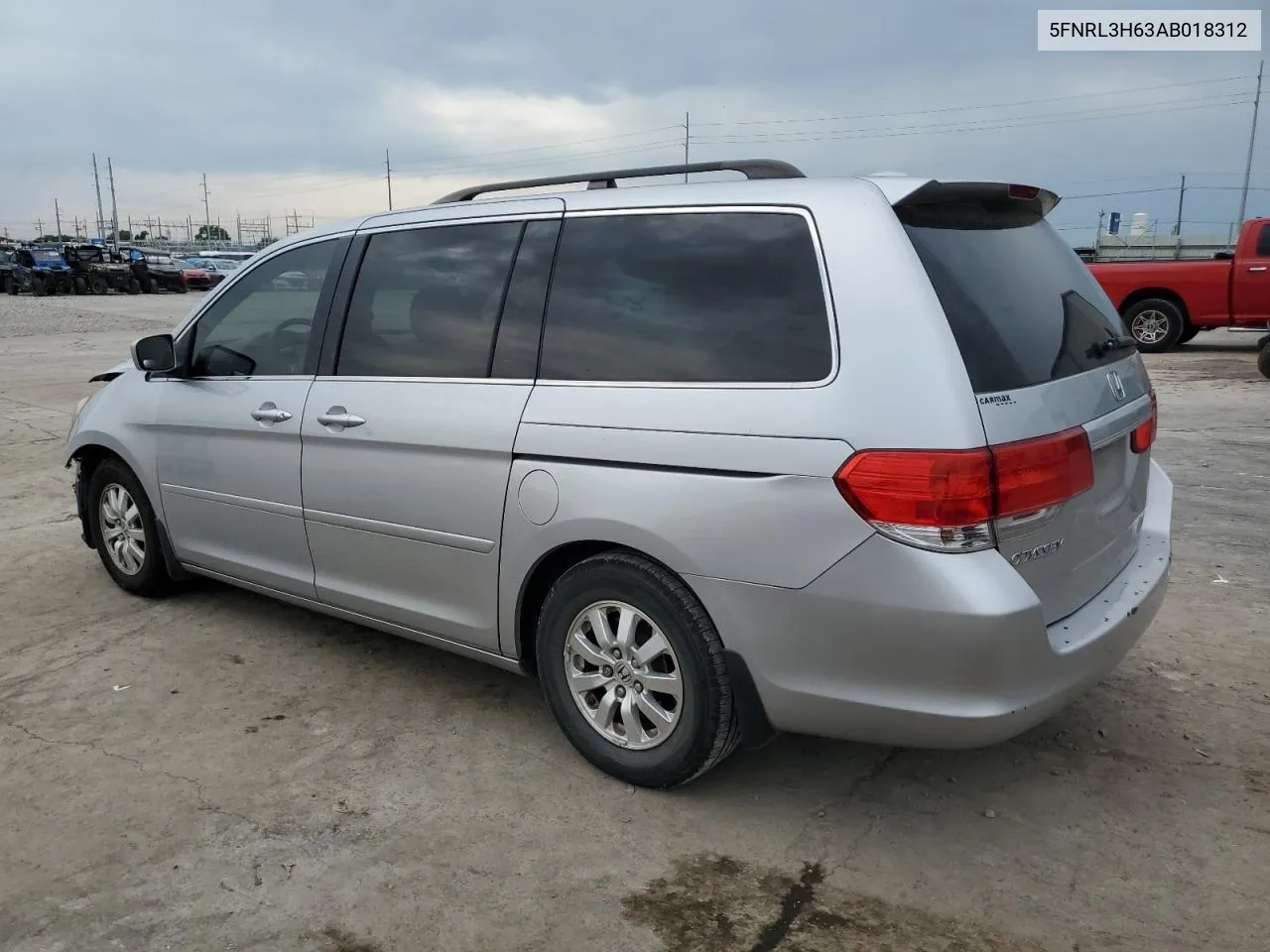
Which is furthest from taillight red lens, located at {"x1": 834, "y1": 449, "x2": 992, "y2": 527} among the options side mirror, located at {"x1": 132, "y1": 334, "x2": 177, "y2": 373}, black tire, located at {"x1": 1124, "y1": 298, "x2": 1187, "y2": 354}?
black tire, located at {"x1": 1124, "y1": 298, "x2": 1187, "y2": 354}

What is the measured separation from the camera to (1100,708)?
369 cm

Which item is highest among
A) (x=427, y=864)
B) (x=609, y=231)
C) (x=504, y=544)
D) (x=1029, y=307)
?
(x=609, y=231)

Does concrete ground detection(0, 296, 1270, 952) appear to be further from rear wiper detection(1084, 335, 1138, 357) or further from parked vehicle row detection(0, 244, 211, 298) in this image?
parked vehicle row detection(0, 244, 211, 298)

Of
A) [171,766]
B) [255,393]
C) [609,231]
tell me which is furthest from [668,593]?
[255,393]

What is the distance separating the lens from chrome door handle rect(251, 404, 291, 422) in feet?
13.1

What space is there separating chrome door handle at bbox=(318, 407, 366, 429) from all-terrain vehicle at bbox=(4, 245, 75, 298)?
3984 centimetres

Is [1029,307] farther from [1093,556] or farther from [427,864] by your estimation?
[427,864]

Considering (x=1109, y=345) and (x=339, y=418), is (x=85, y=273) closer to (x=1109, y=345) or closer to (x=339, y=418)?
(x=339, y=418)

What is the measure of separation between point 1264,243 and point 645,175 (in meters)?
14.3

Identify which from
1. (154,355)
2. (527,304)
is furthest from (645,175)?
(154,355)

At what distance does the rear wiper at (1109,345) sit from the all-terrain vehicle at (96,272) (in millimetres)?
41863

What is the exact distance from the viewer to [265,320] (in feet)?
14.0

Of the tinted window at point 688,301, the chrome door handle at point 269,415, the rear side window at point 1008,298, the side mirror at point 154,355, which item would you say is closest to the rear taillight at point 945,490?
the rear side window at point 1008,298

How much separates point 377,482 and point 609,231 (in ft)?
3.99
